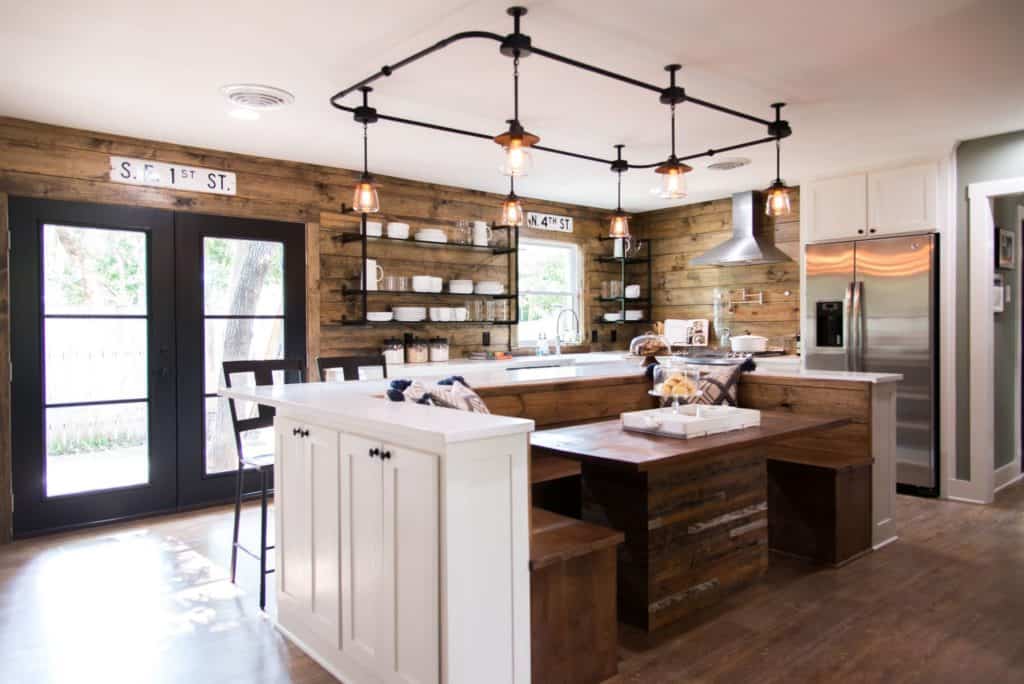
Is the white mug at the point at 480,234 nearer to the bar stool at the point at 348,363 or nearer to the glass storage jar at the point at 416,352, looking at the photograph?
the glass storage jar at the point at 416,352

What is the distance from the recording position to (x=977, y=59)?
3.18m

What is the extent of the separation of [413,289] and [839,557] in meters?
3.53

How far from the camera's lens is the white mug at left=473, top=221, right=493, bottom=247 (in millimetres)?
5891

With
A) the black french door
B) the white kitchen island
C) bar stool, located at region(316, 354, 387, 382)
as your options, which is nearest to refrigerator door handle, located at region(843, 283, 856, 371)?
bar stool, located at region(316, 354, 387, 382)

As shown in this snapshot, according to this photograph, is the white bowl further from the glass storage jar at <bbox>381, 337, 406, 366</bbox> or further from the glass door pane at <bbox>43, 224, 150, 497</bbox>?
the glass door pane at <bbox>43, 224, 150, 497</bbox>

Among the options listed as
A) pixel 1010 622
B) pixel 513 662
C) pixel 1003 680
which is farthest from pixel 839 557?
pixel 513 662

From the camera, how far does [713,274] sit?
22.3ft

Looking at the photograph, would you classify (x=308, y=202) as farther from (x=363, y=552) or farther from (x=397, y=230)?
(x=363, y=552)

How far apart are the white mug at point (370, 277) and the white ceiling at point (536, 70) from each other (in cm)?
83

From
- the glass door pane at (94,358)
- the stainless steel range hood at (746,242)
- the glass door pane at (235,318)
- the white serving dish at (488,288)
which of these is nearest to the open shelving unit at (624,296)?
the stainless steel range hood at (746,242)

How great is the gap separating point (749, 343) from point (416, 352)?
2.95 metres

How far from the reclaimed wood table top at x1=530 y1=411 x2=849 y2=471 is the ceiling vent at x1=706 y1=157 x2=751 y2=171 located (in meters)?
2.60

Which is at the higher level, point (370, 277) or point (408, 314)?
point (370, 277)

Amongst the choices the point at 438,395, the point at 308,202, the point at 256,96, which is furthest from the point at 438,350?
the point at 438,395
